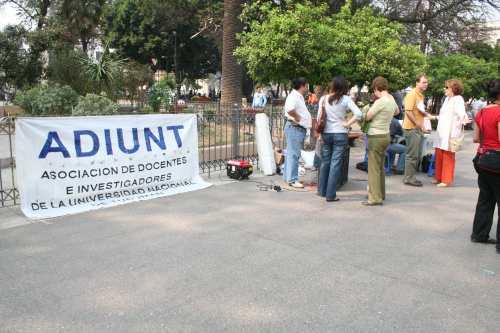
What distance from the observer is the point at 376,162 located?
6.95 metres

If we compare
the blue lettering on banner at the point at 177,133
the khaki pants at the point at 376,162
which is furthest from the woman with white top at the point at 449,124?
the blue lettering on banner at the point at 177,133

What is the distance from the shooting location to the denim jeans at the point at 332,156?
7.09 m

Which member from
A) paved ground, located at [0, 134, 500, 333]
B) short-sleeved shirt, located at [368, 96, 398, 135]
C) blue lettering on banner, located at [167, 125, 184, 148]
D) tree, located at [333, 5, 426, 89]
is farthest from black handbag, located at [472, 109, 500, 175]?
tree, located at [333, 5, 426, 89]

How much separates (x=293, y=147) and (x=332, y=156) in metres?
1.11

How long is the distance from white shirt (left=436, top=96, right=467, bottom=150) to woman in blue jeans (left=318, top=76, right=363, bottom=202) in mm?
2308

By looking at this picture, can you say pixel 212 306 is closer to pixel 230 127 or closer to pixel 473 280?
pixel 473 280

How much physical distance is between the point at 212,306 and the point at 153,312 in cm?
45

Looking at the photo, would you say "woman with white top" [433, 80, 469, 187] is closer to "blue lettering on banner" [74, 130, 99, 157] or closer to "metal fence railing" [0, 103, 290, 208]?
"metal fence railing" [0, 103, 290, 208]

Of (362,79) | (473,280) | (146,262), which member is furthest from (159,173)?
(362,79)

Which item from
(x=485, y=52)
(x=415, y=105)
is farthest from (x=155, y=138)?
(x=485, y=52)

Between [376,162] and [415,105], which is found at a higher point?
[415,105]

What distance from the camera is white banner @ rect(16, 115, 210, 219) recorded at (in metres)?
6.07

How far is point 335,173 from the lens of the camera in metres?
7.10

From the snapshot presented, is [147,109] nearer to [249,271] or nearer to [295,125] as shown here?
[295,125]
